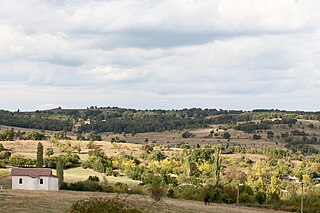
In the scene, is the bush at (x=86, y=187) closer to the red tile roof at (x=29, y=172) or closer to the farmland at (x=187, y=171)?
the farmland at (x=187, y=171)

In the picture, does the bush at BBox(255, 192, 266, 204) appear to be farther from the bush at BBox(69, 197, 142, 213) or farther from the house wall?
the bush at BBox(69, 197, 142, 213)

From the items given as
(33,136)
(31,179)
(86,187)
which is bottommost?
(86,187)

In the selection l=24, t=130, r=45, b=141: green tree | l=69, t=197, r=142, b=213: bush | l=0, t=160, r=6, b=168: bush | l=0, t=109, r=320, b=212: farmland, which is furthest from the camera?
l=24, t=130, r=45, b=141: green tree

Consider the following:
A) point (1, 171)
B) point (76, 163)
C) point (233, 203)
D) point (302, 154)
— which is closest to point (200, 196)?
point (233, 203)

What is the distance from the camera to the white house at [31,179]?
73.2 meters

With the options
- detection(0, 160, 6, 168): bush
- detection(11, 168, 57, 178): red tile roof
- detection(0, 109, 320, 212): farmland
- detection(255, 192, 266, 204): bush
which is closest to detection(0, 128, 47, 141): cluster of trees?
detection(0, 109, 320, 212): farmland

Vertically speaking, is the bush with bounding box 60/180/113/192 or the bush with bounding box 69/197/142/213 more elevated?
the bush with bounding box 69/197/142/213

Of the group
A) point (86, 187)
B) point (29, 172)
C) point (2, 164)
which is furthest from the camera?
point (2, 164)

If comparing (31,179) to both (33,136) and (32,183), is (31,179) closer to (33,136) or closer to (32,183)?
(32,183)

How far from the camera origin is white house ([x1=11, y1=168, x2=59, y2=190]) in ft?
240

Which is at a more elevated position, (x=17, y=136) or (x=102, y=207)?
(x=102, y=207)

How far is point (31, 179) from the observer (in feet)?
241

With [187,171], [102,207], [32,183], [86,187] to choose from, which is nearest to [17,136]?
[187,171]

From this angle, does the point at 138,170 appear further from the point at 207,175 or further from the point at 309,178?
the point at 309,178
